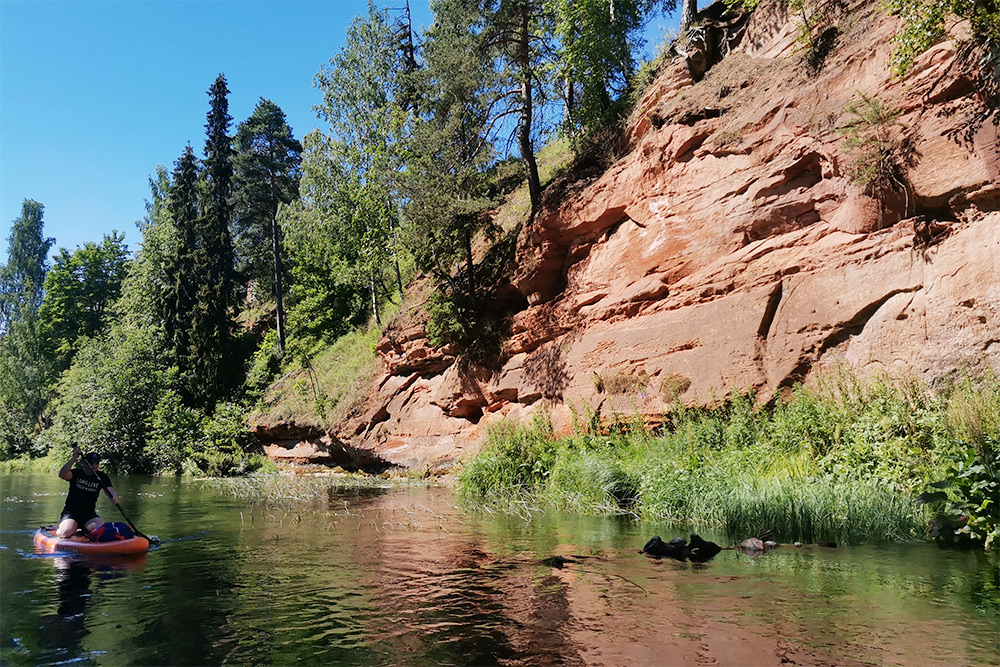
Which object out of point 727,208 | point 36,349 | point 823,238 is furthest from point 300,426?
point 36,349

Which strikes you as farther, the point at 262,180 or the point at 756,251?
the point at 262,180

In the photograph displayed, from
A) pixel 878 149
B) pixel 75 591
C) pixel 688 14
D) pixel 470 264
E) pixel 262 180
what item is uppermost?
pixel 262 180

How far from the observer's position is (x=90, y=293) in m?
62.7

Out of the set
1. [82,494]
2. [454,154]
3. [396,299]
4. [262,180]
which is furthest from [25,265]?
[82,494]

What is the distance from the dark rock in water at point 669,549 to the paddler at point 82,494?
29.1 ft

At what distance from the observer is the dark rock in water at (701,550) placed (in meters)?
8.57

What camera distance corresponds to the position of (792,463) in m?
11.3

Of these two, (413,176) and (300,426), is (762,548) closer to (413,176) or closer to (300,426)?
(413,176)

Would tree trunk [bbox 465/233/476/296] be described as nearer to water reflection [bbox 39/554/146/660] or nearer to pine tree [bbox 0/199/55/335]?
water reflection [bbox 39/554/146/660]

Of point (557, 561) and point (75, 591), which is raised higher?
point (557, 561)

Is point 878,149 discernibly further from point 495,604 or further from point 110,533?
point 110,533

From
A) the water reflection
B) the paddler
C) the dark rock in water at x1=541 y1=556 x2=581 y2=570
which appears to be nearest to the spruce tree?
the paddler

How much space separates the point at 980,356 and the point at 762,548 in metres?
5.67

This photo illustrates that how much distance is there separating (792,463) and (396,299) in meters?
32.4
